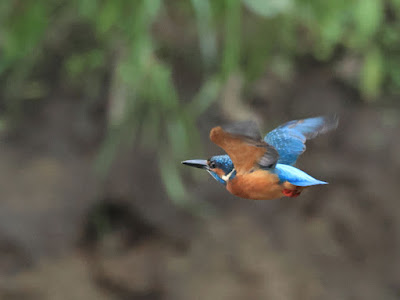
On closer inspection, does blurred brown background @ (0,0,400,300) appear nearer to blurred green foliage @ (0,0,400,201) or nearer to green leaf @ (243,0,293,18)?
blurred green foliage @ (0,0,400,201)

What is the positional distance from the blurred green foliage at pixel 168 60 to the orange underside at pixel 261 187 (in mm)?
729

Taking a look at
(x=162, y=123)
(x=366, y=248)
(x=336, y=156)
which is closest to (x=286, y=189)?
(x=162, y=123)

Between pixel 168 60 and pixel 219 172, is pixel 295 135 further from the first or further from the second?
pixel 168 60

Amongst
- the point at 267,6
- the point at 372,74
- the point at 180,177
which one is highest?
the point at 267,6

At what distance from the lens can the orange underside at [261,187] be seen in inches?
5.0

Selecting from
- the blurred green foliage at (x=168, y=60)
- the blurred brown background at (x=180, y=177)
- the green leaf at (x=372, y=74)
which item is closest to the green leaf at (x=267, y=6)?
the blurred green foliage at (x=168, y=60)

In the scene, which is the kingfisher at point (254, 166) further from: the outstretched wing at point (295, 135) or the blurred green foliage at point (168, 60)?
the blurred green foliage at point (168, 60)

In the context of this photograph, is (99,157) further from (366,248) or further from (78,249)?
(366,248)

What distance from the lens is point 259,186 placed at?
13cm

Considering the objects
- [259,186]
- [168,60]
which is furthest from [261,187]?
[168,60]

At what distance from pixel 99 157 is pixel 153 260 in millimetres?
343

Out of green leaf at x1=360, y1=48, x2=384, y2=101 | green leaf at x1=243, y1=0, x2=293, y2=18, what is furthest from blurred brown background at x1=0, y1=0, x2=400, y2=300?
green leaf at x1=243, y1=0, x2=293, y2=18

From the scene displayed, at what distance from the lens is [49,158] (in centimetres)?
136

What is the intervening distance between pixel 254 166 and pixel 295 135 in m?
0.03
